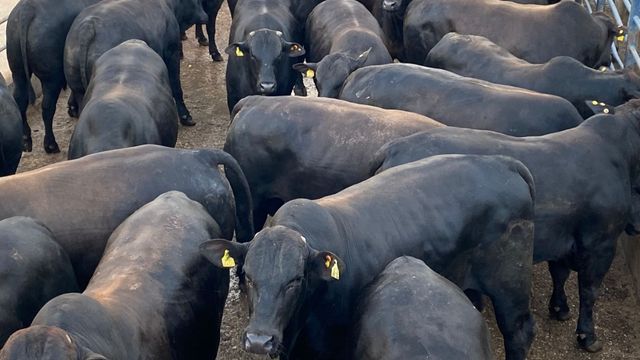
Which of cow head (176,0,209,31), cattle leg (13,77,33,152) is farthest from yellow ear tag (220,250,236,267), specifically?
cow head (176,0,209,31)

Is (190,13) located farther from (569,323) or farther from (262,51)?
(569,323)

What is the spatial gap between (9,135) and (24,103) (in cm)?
186

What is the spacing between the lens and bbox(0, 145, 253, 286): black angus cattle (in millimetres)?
5762

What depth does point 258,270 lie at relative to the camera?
15.6ft

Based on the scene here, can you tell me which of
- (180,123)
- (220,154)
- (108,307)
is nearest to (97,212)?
(220,154)

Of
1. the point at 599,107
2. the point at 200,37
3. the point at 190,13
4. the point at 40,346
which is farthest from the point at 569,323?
the point at 200,37

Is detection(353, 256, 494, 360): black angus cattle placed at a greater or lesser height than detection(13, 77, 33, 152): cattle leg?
greater

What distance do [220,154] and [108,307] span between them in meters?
1.85

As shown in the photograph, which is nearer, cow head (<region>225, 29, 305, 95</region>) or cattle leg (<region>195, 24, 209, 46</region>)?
cow head (<region>225, 29, 305, 95</region>)

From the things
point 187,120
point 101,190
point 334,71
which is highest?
point 101,190

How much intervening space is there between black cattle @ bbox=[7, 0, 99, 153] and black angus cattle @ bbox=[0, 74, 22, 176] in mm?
1253

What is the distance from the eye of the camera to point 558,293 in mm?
6672

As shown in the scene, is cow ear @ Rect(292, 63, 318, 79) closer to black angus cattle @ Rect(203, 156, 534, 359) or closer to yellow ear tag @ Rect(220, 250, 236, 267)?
black angus cattle @ Rect(203, 156, 534, 359)

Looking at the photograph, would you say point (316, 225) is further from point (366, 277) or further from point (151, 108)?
point (151, 108)
